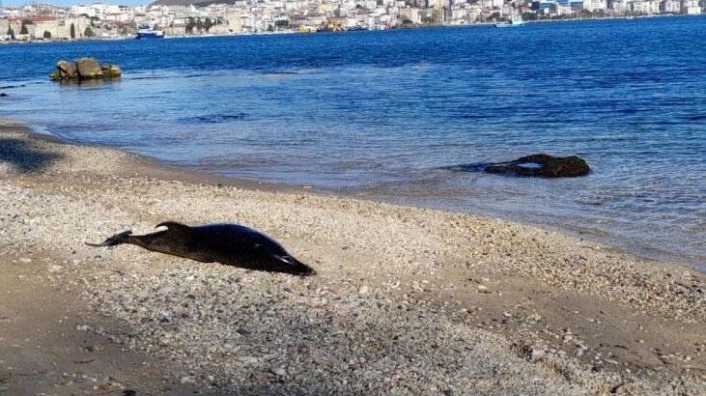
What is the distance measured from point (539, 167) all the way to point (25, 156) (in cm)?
1022

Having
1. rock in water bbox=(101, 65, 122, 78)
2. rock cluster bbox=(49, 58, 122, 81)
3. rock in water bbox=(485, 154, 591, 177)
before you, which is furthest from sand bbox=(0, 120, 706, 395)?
rock in water bbox=(101, 65, 122, 78)

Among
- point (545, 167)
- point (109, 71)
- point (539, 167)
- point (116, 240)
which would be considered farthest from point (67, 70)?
point (116, 240)

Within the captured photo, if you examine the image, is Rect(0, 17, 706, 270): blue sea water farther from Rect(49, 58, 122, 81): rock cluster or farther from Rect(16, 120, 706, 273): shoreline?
Rect(49, 58, 122, 81): rock cluster

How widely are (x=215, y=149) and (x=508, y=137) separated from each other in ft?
23.4

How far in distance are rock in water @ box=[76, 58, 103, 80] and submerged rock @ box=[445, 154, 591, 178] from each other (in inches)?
1707

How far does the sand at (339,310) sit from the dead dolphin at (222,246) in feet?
0.52

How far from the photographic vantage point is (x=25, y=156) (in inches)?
811

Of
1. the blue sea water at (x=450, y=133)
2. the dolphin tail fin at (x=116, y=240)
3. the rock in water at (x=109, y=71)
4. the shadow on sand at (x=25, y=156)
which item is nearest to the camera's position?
the dolphin tail fin at (x=116, y=240)

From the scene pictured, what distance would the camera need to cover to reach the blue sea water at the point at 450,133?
51.4 ft

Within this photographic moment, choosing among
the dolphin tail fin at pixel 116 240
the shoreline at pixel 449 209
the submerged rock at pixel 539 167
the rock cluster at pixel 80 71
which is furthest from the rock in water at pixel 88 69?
the dolphin tail fin at pixel 116 240

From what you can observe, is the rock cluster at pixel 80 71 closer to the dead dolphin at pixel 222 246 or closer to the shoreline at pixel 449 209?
the shoreline at pixel 449 209

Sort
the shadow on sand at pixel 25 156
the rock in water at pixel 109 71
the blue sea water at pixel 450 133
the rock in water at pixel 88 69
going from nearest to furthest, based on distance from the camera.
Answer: the blue sea water at pixel 450 133 < the shadow on sand at pixel 25 156 < the rock in water at pixel 88 69 < the rock in water at pixel 109 71

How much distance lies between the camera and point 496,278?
10273mm

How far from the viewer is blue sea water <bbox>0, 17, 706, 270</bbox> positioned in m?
15.7
